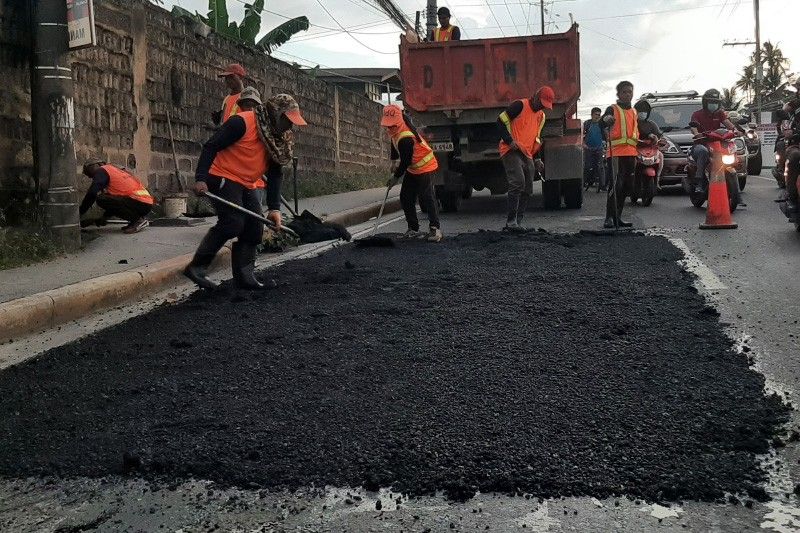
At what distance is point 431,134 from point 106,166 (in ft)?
17.0

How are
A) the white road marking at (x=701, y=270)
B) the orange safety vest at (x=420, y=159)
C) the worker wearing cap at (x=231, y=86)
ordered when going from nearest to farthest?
the white road marking at (x=701, y=270) < the worker wearing cap at (x=231, y=86) < the orange safety vest at (x=420, y=159)

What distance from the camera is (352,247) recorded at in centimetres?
898

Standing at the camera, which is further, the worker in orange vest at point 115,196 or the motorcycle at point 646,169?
the motorcycle at point 646,169

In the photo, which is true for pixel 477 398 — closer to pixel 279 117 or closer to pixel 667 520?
pixel 667 520

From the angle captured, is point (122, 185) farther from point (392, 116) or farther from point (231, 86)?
point (392, 116)

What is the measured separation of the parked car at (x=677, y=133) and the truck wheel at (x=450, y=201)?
4.20 meters

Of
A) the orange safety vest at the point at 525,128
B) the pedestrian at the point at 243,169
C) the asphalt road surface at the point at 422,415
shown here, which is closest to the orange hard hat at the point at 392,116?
the orange safety vest at the point at 525,128

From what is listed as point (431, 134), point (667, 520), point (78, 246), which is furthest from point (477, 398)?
point (431, 134)

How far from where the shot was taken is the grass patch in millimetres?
6893

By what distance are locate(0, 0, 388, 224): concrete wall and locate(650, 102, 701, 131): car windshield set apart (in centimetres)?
799

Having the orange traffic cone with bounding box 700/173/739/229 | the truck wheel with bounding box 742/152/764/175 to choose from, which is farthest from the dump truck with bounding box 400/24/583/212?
the truck wheel with bounding box 742/152/764/175

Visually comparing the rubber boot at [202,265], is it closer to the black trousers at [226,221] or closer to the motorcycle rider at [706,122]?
the black trousers at [226,221]

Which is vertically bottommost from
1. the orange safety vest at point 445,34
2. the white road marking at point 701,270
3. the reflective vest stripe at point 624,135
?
the white road marking at point 701,270

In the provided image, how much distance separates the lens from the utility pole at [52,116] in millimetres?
7363
